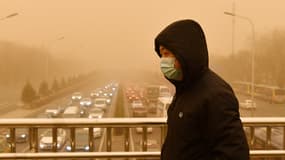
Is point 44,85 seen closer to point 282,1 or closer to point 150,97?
point 150,97

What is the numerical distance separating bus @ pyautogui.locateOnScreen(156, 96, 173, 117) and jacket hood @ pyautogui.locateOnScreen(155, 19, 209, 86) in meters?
1.75

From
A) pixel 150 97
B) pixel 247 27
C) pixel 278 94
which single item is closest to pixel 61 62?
pixel 150 97

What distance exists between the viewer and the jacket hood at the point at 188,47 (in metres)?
1.24

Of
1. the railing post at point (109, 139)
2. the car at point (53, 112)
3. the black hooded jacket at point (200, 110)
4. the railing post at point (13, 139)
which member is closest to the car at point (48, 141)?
the railing post at point (13, 139)

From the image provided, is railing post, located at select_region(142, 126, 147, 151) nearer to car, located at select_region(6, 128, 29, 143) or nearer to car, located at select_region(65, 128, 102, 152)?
car, located at select_region(65, 128, 102, 152)

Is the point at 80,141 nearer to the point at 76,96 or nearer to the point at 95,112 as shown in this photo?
the point at 95,112

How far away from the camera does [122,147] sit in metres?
2.68

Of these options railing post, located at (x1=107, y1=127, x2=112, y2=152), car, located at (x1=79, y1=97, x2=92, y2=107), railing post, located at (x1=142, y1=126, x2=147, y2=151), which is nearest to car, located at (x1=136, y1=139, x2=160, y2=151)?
railing post, located at (x1=142, y1=126, x2=147, y2=151)

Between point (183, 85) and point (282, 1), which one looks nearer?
point (183, 85)

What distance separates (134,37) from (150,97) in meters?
0.49

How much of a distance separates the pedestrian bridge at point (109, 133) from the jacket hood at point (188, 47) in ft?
4.14

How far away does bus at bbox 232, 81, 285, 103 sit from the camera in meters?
3.26

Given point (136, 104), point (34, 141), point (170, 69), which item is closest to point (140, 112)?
point (136, 104)

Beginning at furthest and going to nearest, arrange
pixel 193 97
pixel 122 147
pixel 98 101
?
pixel 98 101 → pixel 122 147 → pixel 193 97
